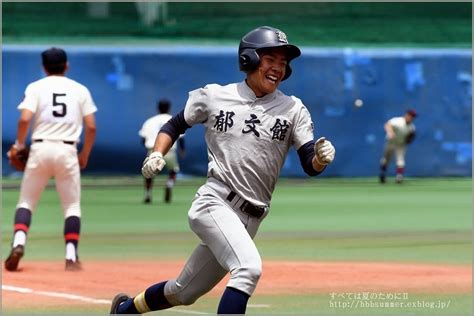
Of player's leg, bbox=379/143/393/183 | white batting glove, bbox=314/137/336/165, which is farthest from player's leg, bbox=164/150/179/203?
white batting glove, bbox=314/137/336/165

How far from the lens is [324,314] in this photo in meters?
10.1

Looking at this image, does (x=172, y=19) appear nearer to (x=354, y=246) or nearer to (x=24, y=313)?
(x=354, y=246)

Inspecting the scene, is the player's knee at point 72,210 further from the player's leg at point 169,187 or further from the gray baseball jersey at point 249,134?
the player's leg at point 169,187

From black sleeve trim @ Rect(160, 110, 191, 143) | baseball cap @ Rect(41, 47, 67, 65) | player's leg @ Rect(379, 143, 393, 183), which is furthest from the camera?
player's leg @ Rect(379, 143, 393, 183)

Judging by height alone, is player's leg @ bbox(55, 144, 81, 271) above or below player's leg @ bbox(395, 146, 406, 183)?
above

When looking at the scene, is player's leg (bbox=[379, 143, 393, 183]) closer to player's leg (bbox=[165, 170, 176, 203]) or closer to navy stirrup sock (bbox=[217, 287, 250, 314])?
player's leg (bbox=[165, 170, 176, 203])

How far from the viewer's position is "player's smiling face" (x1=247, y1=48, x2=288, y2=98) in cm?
838

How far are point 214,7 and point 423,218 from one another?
799 inches

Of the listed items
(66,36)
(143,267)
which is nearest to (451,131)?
(66,36)

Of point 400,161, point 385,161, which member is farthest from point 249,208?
point 385,161

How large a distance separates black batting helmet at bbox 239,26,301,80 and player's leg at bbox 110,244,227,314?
1.21 meters

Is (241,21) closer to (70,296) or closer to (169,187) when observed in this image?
(169,187)

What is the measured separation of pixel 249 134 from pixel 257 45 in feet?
1.89

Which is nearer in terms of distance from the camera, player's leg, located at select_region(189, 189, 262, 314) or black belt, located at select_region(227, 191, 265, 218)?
player's leg, located at select_region(189, 189, 262, 314)
